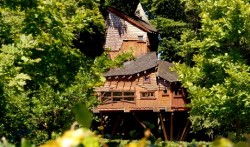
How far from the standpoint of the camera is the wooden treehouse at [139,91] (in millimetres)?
35781

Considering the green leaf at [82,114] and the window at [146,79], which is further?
the window at [146,79]

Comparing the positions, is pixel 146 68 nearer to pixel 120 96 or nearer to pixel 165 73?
pixel 165 73

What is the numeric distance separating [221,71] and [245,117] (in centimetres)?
261

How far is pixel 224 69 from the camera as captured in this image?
2084 cm

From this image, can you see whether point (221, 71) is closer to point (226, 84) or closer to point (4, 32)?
point (226, 84)

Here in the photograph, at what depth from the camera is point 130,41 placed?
4134cm

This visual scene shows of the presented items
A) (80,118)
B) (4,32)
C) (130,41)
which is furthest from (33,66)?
(130,41)

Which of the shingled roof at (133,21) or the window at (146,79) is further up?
the shingled roof at (133,21)

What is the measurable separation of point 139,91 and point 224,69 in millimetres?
15713

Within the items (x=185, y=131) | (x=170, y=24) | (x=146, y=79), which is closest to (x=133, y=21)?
(x=170, y=24)

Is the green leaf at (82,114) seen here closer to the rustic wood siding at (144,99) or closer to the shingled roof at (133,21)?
the rustic wood siding at (144,99)

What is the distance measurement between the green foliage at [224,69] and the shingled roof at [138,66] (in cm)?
1415

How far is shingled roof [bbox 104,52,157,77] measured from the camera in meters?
36.9

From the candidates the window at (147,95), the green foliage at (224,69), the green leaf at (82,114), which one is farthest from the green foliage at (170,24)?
the green leaf at (82,114)
